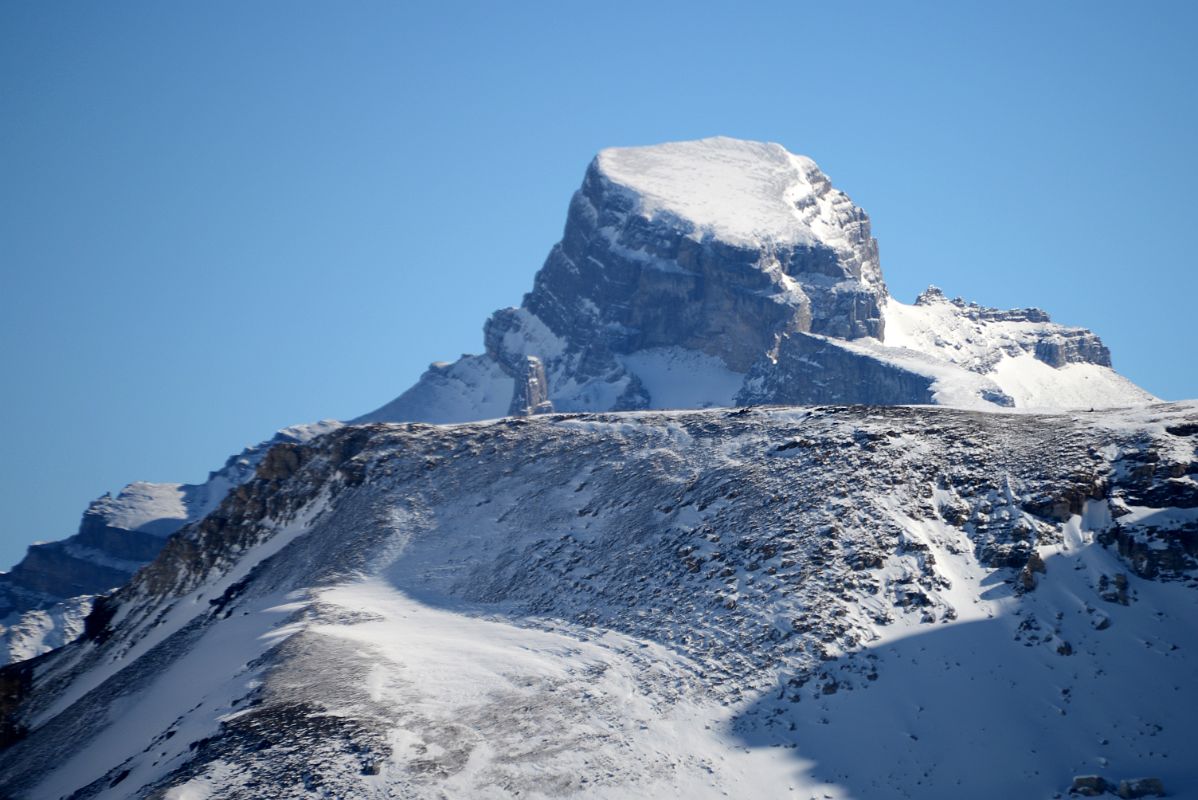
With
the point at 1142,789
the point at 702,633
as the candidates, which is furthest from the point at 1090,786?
the point at 702,633

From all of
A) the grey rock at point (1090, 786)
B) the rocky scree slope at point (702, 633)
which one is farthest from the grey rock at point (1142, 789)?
the grey rock at point (1090, 786)

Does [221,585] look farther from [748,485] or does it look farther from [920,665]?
[920,665]

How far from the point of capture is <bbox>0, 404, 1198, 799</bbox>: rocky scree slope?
168 ft

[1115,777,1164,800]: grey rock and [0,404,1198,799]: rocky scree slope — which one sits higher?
[0,404,1198,799]: rocky scree slope

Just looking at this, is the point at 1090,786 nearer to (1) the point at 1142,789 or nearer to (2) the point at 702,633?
(1) the point at 1142,789

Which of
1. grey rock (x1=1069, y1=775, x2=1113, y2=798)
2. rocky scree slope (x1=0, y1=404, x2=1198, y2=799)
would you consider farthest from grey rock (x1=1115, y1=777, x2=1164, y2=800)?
grey rock (x1=1069, y1=775, x2=1113, y2=798)

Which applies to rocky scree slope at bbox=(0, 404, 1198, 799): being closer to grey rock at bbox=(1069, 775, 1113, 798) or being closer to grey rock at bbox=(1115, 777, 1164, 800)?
grey rock at bbox=(1115, 777, 1164, 800)

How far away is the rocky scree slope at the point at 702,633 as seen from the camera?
168 feet

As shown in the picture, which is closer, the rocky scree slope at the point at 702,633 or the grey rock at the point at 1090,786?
the grey rock at the point at 1090,786

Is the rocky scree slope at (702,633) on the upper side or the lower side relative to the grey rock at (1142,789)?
upper

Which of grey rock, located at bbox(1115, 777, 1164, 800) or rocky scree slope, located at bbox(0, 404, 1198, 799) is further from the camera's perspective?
rocky scree slope, located at bbox(0, 404, 1198, 799)

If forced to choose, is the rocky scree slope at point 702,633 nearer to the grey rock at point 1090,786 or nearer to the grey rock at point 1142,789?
the grey rock at point 1142,789

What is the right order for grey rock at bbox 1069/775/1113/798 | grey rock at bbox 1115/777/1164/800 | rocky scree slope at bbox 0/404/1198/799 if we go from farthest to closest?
rocky scree slope at bbox 0/404/1198/799 < grey rock at bbox 1069/775/1113/798 < grey rock at bbox 1115/777/1164/800

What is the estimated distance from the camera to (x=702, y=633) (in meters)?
59.4
